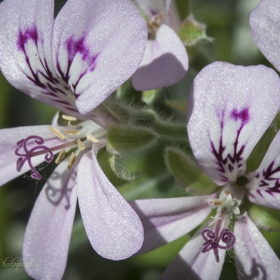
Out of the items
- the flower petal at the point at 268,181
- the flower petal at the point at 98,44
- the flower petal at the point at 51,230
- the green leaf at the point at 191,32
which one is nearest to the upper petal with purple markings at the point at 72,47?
the flower petal at the point at 98,44

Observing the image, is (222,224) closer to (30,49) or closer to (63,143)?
(63,143)

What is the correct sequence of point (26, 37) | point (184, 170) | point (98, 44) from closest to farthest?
point (98, 44) → point (26, 37) → point (184, 170)

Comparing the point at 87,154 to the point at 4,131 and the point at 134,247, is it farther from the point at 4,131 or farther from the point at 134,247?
the point at 134,247

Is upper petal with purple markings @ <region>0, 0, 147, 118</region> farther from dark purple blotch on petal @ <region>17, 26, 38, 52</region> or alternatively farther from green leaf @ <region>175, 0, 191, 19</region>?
green leaf @ <region>175, 0, 191, 19</region>

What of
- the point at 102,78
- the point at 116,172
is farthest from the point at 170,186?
the point at 102,78

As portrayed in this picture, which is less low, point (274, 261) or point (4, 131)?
point (4, 131)

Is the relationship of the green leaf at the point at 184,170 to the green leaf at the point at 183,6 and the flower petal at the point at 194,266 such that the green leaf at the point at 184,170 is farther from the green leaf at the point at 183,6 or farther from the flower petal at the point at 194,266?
the green leaf at the point at 183,6

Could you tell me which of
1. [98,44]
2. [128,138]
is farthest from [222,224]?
[98,44]

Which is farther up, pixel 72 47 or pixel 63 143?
pixel 72 47

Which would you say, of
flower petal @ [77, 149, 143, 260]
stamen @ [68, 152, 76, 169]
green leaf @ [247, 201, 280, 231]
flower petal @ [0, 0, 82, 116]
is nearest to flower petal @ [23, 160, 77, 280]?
stamen @ [68, 152, 76, 169]
